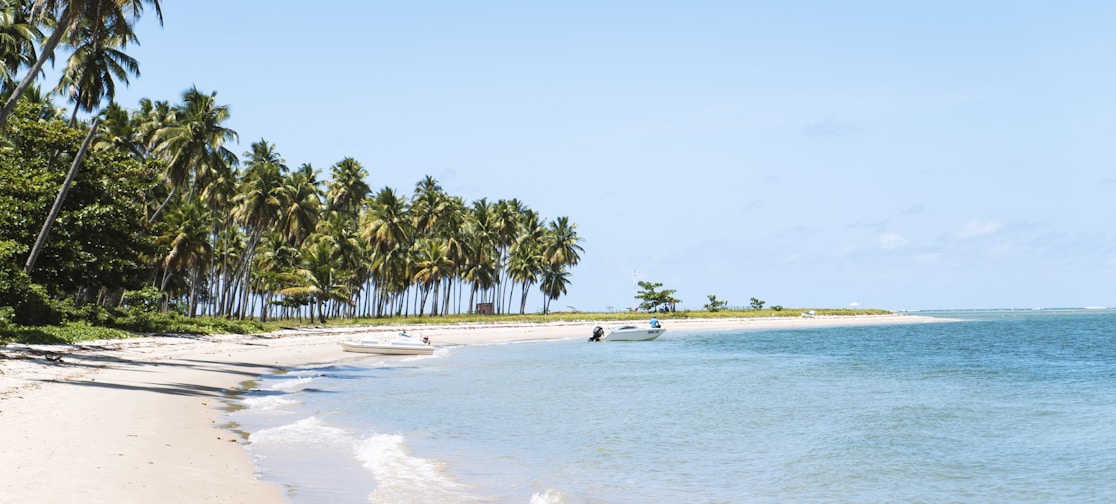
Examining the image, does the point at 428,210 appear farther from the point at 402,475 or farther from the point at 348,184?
the point at 402,475

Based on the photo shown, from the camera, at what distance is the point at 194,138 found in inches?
1973

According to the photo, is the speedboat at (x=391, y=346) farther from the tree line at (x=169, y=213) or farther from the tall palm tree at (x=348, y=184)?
the tall palm tree at (x=348, y=184)

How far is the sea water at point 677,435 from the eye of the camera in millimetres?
12172

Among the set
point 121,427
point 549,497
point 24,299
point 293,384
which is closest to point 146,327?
point 24,299

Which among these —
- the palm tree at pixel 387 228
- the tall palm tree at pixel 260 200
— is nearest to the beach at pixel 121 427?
the tall palm tree at pixel 260 200

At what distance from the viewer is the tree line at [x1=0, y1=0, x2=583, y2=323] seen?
107ft

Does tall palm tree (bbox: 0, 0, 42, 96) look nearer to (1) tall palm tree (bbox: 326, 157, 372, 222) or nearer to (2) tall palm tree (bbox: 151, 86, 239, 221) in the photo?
(2) tall palm tree (bbox: 151, 86, 239, 221)

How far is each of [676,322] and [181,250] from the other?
6090 cm

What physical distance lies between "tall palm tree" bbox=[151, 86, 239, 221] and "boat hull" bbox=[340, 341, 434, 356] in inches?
636

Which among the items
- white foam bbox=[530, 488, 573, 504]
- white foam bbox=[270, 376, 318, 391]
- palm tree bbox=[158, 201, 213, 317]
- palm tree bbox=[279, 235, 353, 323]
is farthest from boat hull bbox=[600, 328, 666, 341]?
white foam bbox=[530, 488, 573, 504]

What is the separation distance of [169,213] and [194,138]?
7.23 metres

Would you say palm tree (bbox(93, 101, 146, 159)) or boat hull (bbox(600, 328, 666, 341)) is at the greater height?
palm tree (bbox(93, 101, 146, 159))

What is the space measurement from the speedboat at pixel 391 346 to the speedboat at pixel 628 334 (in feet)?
68.4

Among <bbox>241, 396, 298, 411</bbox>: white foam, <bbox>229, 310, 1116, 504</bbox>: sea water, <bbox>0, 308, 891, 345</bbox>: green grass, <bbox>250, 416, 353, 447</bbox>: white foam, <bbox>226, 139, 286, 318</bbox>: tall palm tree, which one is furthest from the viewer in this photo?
<bbox>226, 139, 286, 318</bbox>: tall palm tree
